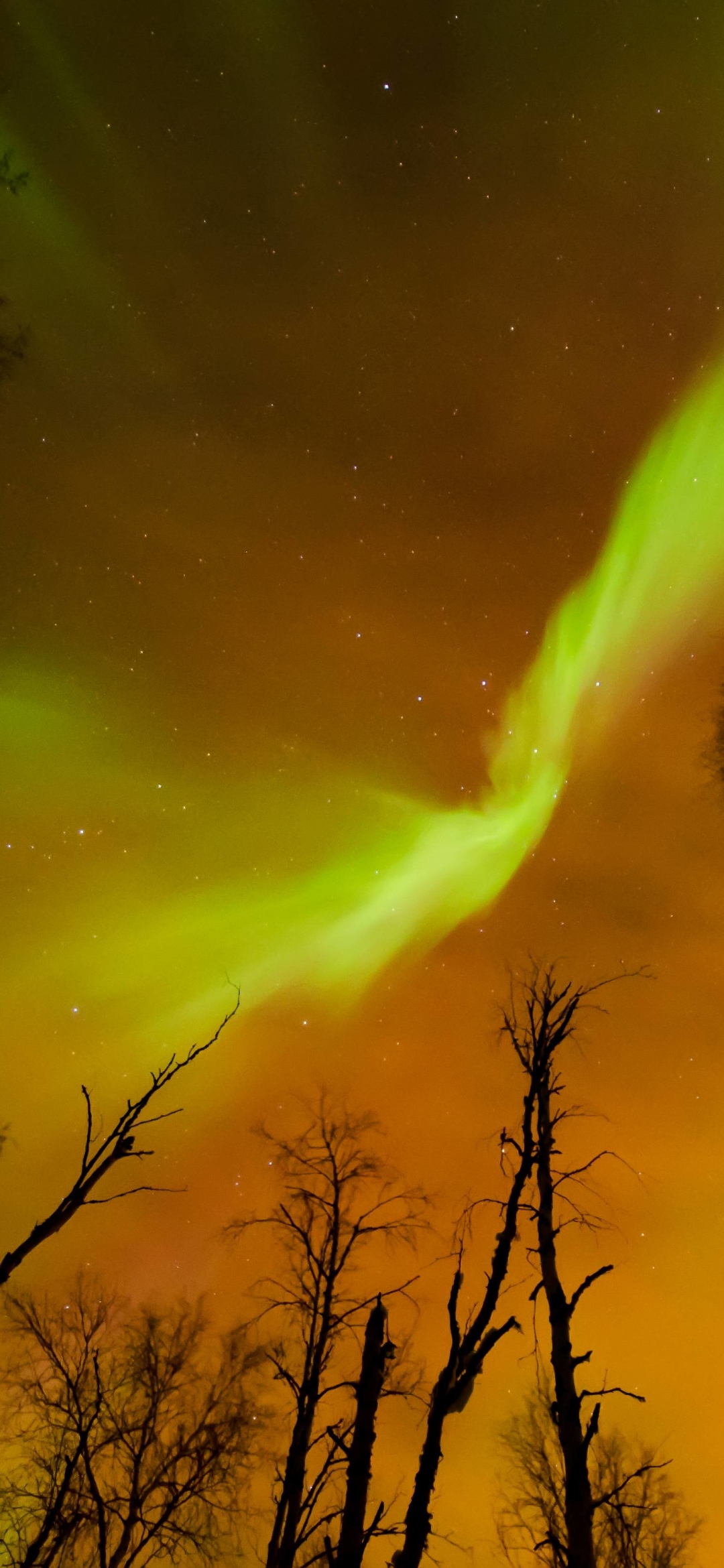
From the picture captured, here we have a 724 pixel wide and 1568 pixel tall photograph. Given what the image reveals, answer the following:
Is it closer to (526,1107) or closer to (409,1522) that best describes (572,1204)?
(526,1107)

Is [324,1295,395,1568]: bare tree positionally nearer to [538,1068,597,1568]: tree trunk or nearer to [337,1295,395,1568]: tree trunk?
[337,1295,395,1568]: tree trunk

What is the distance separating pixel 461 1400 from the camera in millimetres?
4086

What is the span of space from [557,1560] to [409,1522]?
15.1 meters

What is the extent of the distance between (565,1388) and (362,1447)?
14.6 ft

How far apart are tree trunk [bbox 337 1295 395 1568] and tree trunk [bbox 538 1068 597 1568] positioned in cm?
205

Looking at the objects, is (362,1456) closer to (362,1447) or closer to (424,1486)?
(362,1447)

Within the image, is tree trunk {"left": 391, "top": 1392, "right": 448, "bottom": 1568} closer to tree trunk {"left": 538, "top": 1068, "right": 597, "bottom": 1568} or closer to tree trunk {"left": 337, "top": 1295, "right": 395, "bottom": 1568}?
tree trunk {"left": 337, "top": 1295, "right": 395, "bottom": 1568}

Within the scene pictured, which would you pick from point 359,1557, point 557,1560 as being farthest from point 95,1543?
point 359,1557

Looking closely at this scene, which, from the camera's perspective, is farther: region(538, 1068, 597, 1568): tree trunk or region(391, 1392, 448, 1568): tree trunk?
region(538, 1068, 597, 1568): tree trunk

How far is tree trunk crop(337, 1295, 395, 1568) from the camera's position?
15.4 ft

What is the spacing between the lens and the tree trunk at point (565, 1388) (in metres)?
7.64

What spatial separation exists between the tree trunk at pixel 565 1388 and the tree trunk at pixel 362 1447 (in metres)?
2.05

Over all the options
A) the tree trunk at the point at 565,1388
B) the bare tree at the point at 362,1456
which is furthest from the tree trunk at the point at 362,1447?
the tree trunk at the point at 565,1388

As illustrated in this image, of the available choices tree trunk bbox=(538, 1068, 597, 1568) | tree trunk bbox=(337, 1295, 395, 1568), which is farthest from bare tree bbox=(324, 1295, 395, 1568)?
tree trunk bbox=(538, 1068, 597, 1568)
